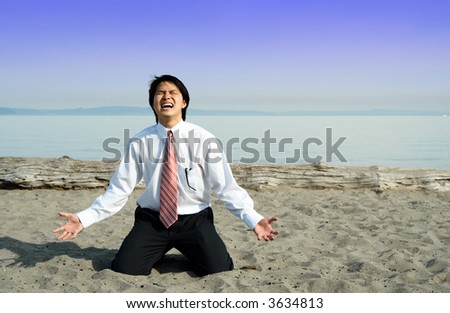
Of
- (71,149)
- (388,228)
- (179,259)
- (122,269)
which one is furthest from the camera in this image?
(71,149)

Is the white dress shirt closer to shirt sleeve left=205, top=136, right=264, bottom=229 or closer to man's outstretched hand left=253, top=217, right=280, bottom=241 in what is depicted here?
shirt sleeve left=205, top=136, right=264, bottom=229

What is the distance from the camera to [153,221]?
4203 millimetres

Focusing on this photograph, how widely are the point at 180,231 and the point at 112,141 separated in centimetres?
412

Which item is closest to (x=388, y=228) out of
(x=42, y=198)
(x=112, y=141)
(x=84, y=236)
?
(x=84, y=236)

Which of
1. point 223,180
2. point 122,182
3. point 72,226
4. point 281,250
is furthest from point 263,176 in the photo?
point 72,226

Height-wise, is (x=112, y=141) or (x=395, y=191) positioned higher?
(x=112, y=141)

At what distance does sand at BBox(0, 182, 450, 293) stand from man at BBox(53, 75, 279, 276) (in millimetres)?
181

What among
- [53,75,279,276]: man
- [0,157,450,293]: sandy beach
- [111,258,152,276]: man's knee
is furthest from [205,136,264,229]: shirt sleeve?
[111,258,152,276]: man's knee

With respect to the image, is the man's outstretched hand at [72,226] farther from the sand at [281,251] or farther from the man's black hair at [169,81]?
the man's black hair at [169,81]

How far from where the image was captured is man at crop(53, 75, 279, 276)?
13.4 ft

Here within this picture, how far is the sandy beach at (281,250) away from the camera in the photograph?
3.88 m

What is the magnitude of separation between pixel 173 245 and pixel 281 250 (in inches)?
49.5

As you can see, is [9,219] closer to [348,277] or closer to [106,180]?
[106,180]

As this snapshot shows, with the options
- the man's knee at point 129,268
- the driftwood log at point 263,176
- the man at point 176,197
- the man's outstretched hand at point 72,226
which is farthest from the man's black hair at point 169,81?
the driftwood log at point 263,176
